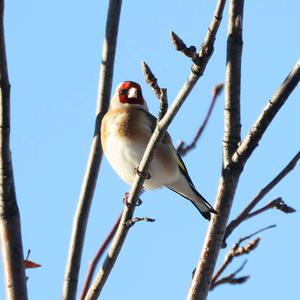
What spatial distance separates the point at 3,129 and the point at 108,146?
80.3 inches

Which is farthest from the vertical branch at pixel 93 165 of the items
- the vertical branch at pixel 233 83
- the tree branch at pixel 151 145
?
the vertical branch at pixel 233 83

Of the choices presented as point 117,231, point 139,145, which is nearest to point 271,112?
point 117,231

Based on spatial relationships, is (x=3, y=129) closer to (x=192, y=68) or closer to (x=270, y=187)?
(x=192, y=68)

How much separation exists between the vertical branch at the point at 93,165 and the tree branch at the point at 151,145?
163mm

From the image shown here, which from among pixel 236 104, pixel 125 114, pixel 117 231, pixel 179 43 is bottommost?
pixel 117 231

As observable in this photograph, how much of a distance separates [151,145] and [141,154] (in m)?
1.86

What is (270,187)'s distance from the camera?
103 inches

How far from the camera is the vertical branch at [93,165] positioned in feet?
9.46

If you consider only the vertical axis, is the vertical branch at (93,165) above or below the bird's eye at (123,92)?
below

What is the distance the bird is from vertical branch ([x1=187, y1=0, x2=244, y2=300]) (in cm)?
140

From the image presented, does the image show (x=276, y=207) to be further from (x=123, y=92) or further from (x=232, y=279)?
(x=123, y=92)

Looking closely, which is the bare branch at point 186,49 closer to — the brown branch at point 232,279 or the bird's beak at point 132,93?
the brown branch at point 232,279

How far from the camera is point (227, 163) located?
2.93 m

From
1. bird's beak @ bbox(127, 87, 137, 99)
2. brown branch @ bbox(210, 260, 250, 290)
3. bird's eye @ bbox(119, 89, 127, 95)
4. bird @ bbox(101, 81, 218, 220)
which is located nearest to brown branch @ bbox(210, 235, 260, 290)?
brown branch @ bbox(210, 260, 250, 290)
